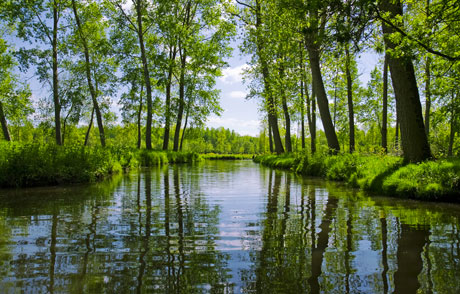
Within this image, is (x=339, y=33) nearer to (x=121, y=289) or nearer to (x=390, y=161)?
(x=390, y=161)

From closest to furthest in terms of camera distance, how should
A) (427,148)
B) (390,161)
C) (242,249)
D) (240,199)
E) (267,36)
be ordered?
1. (242,249)
2. (240,199)
3. (427,148)
4. (390,161)
5. (267,36)

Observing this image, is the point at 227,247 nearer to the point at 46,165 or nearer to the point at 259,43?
the point at 46,165

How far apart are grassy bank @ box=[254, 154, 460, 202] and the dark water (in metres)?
0.68

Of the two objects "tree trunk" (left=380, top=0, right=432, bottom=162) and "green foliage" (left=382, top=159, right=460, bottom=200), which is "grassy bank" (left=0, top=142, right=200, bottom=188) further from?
"tree trunk" (left=380, top=0, right=432, bottom=162)

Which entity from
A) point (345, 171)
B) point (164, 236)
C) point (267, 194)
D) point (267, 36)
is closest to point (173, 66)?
point (267, 36)

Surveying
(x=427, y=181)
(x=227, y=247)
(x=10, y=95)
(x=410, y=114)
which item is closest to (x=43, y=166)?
(x=227, y=247)

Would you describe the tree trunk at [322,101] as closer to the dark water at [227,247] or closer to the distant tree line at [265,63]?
the distant tree line at [265,63]

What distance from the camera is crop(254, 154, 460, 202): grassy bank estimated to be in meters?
8.07

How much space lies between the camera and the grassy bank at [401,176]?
807 centimetres

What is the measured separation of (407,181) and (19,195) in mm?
10143

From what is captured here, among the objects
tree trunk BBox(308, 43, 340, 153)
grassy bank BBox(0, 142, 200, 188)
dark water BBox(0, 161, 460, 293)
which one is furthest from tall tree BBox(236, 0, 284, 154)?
dark water BBox(0, 161, 460, 293)

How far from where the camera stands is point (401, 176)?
945 cm

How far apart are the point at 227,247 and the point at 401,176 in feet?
22.9

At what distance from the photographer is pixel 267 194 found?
382 inches
